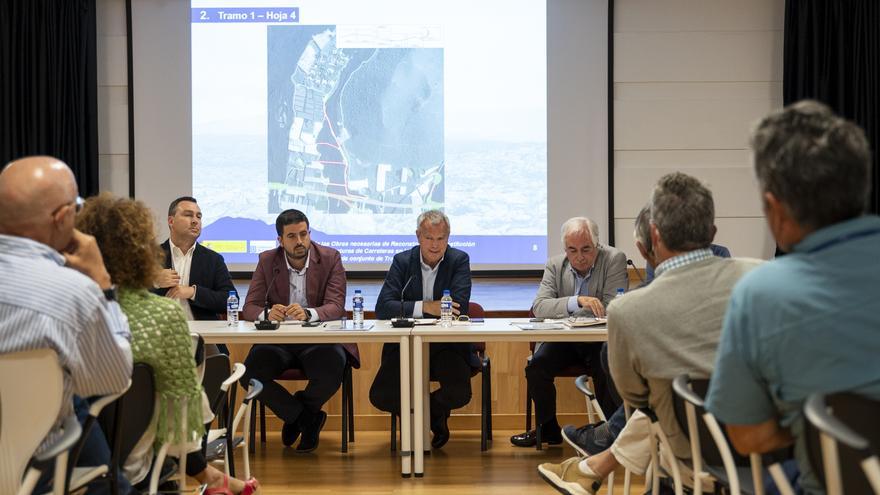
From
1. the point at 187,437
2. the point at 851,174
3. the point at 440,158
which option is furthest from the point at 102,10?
the point at 851,174

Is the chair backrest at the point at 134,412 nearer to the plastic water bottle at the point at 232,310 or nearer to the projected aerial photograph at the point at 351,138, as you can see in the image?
the plastic water bottle at the point at 232,310

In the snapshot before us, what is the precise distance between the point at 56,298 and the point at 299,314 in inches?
101

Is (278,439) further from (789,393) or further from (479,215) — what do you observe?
(789,393)

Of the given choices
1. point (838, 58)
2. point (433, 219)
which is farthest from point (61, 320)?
point (838, 58)

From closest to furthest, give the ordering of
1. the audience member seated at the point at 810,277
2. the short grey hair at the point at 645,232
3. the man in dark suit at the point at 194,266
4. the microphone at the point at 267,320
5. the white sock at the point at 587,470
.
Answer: the audience member seated at the point at 810,277 → the short grey hair at the point at 645,232 → the white sock at the point at 587,470 → the microphone at the point at 267,320 → the man in dark suit at the point at 194,266

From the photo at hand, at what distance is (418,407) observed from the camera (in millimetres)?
4066

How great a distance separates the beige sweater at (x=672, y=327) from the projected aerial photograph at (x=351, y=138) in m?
3.56

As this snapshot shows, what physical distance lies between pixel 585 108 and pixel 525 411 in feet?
6.43

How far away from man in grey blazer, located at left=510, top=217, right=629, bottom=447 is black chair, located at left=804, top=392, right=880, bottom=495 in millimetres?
3009

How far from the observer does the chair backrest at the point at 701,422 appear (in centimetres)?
208

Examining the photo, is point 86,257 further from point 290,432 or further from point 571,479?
point 290,432

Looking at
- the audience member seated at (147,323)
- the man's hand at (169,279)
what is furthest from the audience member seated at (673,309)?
the man's hand at (169,279)

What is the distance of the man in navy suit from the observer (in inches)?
187

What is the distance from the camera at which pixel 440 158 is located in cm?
582
